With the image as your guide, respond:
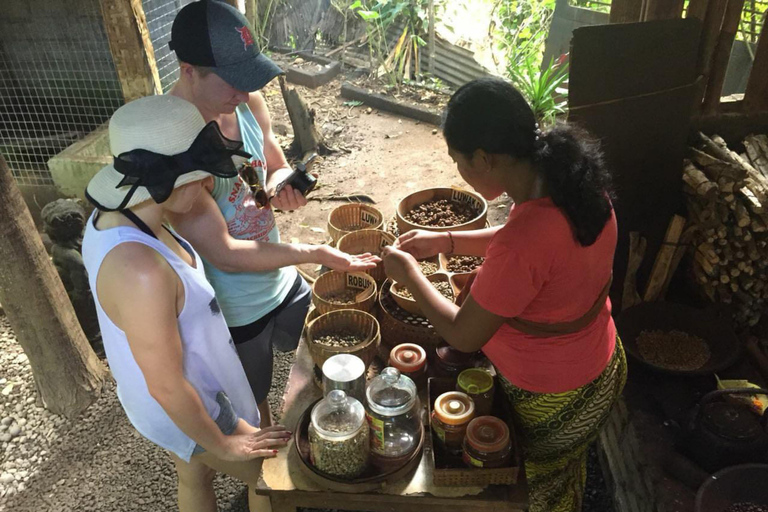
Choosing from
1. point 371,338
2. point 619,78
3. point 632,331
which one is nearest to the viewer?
point 371,338

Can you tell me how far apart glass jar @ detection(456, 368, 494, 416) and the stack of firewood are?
1.79 m

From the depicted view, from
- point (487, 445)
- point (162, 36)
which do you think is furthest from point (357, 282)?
point (162, 36)

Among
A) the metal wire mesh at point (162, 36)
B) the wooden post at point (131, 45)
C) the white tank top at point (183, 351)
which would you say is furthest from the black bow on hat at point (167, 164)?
the metal wire mesh at point (162, 36)

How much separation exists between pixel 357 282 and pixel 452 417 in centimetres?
99

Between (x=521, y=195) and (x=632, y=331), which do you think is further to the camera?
(x=632, y=331)

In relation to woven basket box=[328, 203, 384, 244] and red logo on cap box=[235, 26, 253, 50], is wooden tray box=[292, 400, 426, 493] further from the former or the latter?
red logo on cap box=[235, 26, 253, 50]

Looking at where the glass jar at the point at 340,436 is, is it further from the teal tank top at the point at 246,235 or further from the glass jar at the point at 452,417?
the teal tank top at the point at 246,235

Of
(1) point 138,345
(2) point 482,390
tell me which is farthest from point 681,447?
(1) point 138,345

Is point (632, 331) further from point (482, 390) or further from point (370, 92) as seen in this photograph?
point (370, 92)

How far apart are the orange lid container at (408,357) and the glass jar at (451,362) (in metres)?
0.06

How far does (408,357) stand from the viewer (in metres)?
2.29

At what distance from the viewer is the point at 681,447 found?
8.52 feet

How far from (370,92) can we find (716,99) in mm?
5829

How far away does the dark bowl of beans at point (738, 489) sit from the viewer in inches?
89.4
